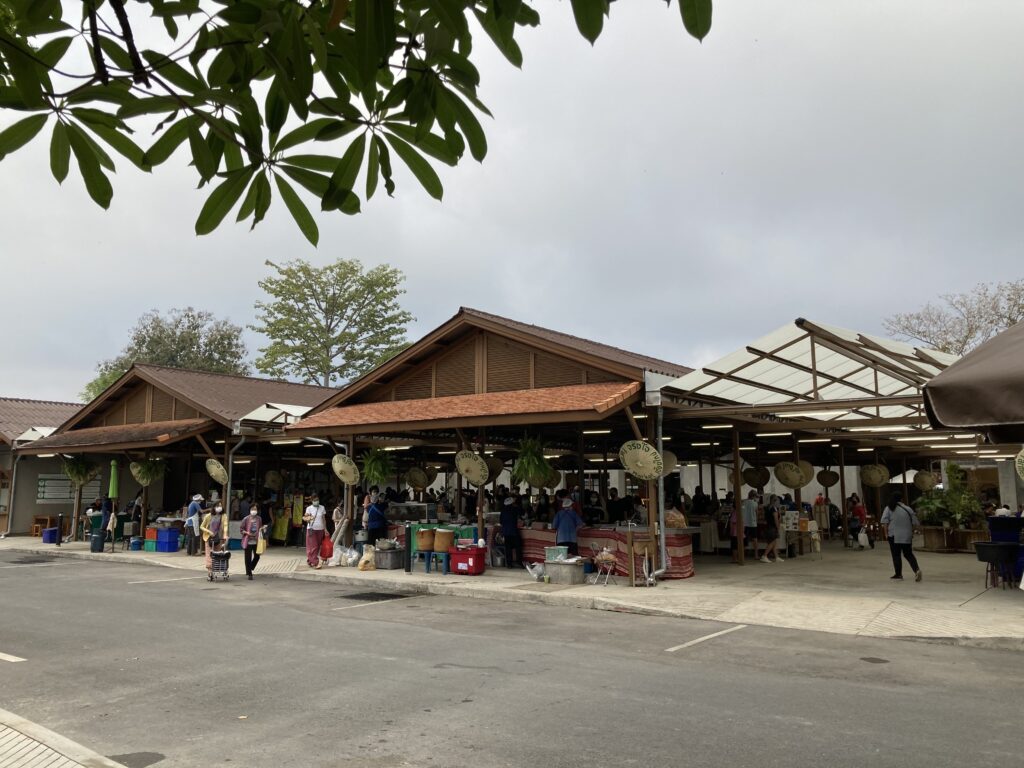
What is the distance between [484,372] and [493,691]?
10906 millimetres

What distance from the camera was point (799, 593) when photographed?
12406 mm

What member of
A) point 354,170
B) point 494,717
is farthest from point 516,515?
point 354,170

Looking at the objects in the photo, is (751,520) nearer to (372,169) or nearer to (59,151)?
(372,169)

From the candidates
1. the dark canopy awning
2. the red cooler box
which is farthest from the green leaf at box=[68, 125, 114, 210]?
the red cooler box

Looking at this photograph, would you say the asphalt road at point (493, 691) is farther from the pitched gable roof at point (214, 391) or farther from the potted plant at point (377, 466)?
the pitched gable roof at point (214, 391)

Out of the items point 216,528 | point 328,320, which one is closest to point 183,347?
point 328,320

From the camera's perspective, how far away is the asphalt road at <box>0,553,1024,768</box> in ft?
16.6

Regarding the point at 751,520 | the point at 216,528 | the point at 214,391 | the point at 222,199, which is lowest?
the point at 216,528

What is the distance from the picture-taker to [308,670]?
739cm

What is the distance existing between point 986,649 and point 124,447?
21.1 m

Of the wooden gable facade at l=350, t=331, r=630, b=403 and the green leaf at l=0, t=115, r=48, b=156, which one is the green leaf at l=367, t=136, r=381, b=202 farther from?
the wooden gable facade at l=350, t=331, r=630, b=403

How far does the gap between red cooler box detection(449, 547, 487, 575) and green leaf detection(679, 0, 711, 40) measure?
46.1 feet

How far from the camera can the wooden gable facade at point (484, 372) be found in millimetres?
15688

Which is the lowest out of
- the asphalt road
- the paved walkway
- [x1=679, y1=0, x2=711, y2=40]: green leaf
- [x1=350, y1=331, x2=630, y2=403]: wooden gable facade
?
the asphalt road
